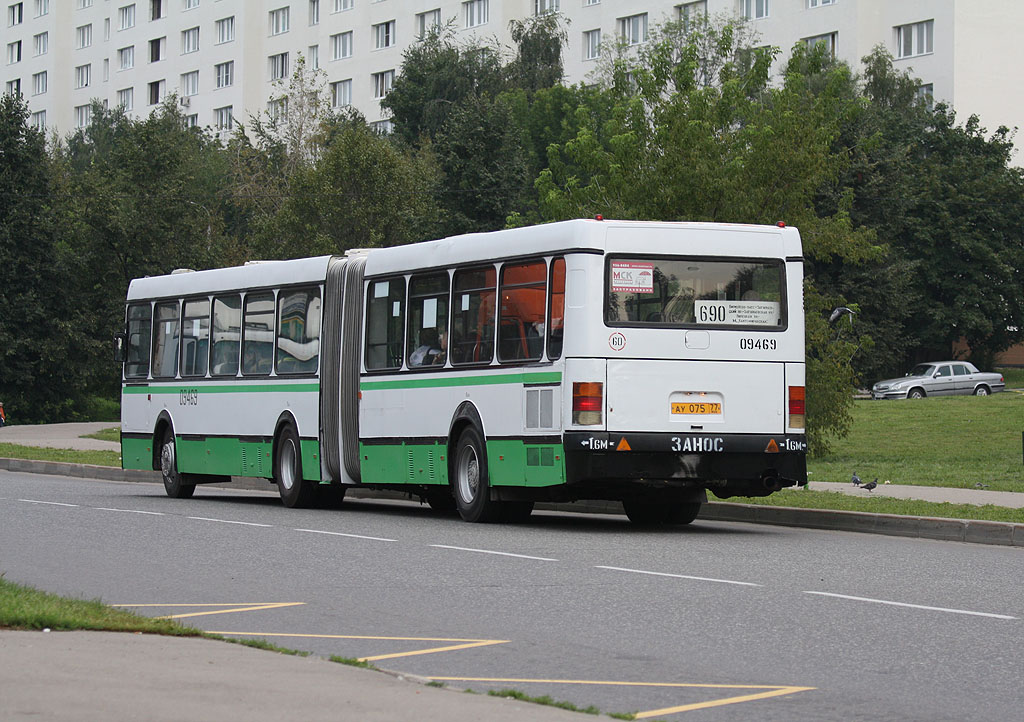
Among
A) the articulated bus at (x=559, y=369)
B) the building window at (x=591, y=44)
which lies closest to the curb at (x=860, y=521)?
the articulated bus at (x=559, y=369)

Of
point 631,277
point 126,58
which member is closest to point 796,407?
point 631,277

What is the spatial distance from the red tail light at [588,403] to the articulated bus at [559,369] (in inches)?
0.4

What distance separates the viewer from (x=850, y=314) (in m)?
28.6

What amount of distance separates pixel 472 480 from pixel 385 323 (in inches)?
110

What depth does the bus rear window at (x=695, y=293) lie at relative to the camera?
1697 cm

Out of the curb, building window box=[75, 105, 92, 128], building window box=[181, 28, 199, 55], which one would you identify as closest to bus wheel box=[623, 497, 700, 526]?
the curb

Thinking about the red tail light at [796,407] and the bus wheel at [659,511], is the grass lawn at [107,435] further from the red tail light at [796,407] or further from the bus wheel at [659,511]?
the red tail light at [796,407]

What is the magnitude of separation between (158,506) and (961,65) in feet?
187

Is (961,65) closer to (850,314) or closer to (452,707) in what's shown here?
(850,314)

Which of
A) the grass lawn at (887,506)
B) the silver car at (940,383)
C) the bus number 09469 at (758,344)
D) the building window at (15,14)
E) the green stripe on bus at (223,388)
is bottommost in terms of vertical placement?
the grass lawn at (887,506)

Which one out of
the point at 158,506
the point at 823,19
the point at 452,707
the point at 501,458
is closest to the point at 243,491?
the point at 158,506

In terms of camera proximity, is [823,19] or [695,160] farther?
[823,19]

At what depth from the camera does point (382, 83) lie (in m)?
93.1

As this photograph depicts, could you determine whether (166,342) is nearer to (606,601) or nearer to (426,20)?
(606,601)
